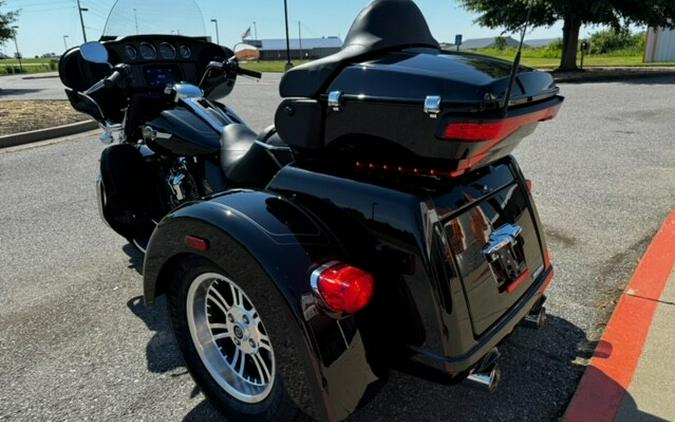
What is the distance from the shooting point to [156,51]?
363 cm

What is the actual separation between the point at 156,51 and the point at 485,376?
3096mm

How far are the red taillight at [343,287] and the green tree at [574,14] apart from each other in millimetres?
17965

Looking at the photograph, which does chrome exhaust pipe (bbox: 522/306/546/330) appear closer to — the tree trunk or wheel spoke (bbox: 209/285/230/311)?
wheel spoke (bbox: 209/285/230/311)

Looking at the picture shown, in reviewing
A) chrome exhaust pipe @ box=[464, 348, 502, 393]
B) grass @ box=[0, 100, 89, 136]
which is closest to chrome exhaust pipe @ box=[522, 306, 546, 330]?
chrome exhaust pipe @ box=[464, 348, 502, 393]

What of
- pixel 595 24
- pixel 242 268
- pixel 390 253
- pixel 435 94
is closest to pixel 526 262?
pixel 390 253

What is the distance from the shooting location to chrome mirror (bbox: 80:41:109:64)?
3047mm

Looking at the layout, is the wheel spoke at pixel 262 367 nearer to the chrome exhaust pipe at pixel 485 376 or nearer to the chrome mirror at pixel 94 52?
the chrome exhaust pipe at pixel 485 376

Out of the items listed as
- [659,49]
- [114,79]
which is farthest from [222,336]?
[659,49]

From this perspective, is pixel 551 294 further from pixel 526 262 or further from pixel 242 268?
pixel 242 268

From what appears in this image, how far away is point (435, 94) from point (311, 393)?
108cm

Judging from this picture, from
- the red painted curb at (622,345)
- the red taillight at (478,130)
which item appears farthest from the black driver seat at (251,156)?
the red painted curb at (622,345)

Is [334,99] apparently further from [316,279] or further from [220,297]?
[220,297]

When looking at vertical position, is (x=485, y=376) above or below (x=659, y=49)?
below

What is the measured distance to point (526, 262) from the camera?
7.24 ft
